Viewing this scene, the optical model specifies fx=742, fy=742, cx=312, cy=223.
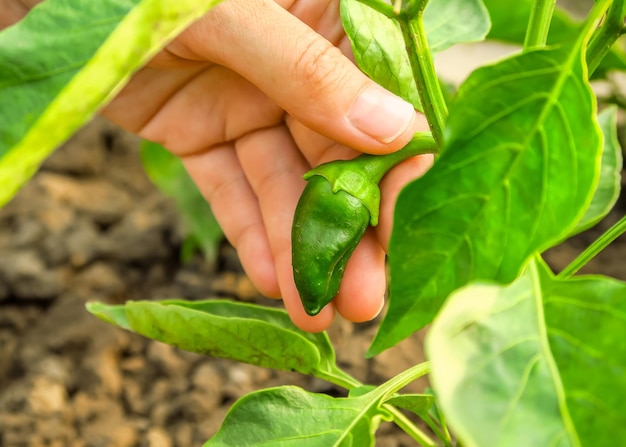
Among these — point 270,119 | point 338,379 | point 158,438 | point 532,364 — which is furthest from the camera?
point 158,438

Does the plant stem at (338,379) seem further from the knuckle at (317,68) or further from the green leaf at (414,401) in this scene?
the knuckle at (317,68)

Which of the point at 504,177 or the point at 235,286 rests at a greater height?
the point at 504,177

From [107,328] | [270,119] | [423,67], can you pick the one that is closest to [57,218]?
[107,328]

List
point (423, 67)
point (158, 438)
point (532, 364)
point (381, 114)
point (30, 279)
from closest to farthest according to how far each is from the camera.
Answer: point (532, 364) < point (423, 67) < point (381, 114) < point (158, 438) < point (30, 279)

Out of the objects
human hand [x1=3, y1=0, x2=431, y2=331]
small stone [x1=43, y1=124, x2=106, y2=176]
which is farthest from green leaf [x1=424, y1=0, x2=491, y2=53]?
small stone [x1=43, y1=124, x2=106, y2=176]

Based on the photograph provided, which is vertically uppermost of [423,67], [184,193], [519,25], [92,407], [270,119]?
[423,67]

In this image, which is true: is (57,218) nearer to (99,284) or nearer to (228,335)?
(99,284)

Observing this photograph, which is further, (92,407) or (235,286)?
(235,286)
